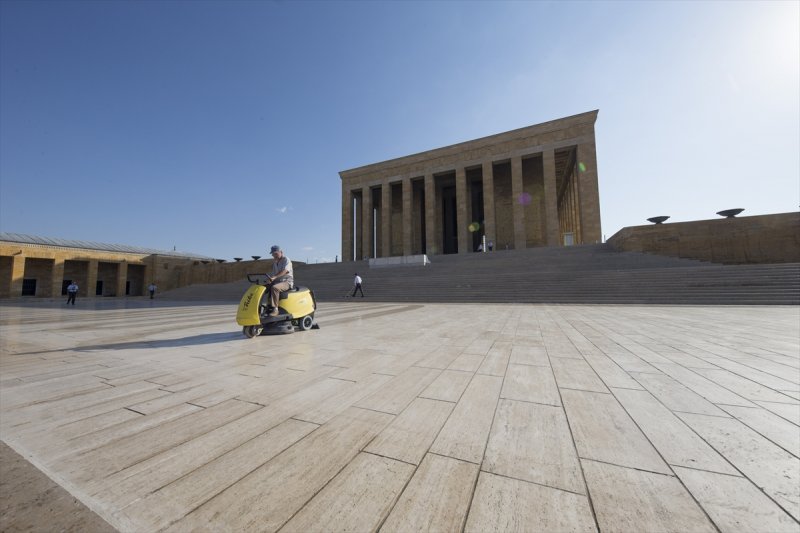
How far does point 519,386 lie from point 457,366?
81 centimetres

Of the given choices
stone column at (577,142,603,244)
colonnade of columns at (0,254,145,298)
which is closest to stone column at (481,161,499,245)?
stone column at (577,142,603,244)

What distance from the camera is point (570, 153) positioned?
99.1 feet

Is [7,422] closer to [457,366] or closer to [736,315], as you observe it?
[457,366]

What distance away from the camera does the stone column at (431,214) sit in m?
33.7

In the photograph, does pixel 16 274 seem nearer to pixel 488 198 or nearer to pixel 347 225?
pixel 347 225

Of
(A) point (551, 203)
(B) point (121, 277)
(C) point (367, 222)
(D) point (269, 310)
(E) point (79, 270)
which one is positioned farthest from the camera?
(C) point (367, 222)

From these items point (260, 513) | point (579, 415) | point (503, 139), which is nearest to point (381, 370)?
point (579, 415)

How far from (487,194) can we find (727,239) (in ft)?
59.1

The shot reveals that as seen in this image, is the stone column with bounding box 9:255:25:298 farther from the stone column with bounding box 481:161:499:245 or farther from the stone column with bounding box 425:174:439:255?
the stone column with bounding box 481:161:499:245

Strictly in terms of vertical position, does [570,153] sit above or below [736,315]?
above

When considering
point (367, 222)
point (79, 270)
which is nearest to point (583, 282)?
point (367, 222)

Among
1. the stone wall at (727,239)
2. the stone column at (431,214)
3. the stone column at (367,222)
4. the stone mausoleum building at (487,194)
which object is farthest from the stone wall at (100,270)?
the stone wall at (727,239)

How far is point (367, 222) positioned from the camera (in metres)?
37.1

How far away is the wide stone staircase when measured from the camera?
10820 millimetres
